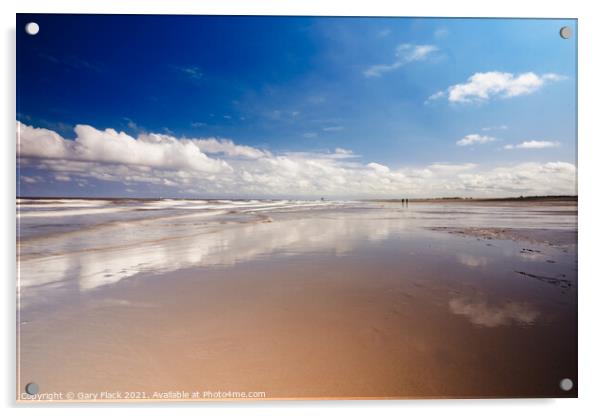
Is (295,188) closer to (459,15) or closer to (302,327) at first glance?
(302,327)

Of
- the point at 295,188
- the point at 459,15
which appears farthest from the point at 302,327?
the point at 459,15

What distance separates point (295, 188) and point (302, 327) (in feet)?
8.99

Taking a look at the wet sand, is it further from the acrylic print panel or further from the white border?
the white border

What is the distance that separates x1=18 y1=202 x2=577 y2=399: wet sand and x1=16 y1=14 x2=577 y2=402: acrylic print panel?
0.02m

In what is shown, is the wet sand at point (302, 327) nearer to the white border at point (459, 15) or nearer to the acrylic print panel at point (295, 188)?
the acrylic print panel at point (295, 188)

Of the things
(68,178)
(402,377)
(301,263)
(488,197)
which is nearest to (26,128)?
(68,178)

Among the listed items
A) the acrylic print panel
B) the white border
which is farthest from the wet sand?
the white border

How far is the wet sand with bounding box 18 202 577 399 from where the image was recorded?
84.7 inches

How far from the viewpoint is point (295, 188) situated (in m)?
4.75

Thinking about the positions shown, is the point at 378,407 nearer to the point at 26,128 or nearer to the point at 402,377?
the point at 402,377

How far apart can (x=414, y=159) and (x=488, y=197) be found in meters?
1.35

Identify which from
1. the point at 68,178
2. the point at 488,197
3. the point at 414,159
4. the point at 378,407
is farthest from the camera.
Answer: the point at 488,197

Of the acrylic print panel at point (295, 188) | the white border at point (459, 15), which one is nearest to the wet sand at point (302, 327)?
Answer: the acrylic print panel at point (295, 188)

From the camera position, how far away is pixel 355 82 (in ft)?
11.5
